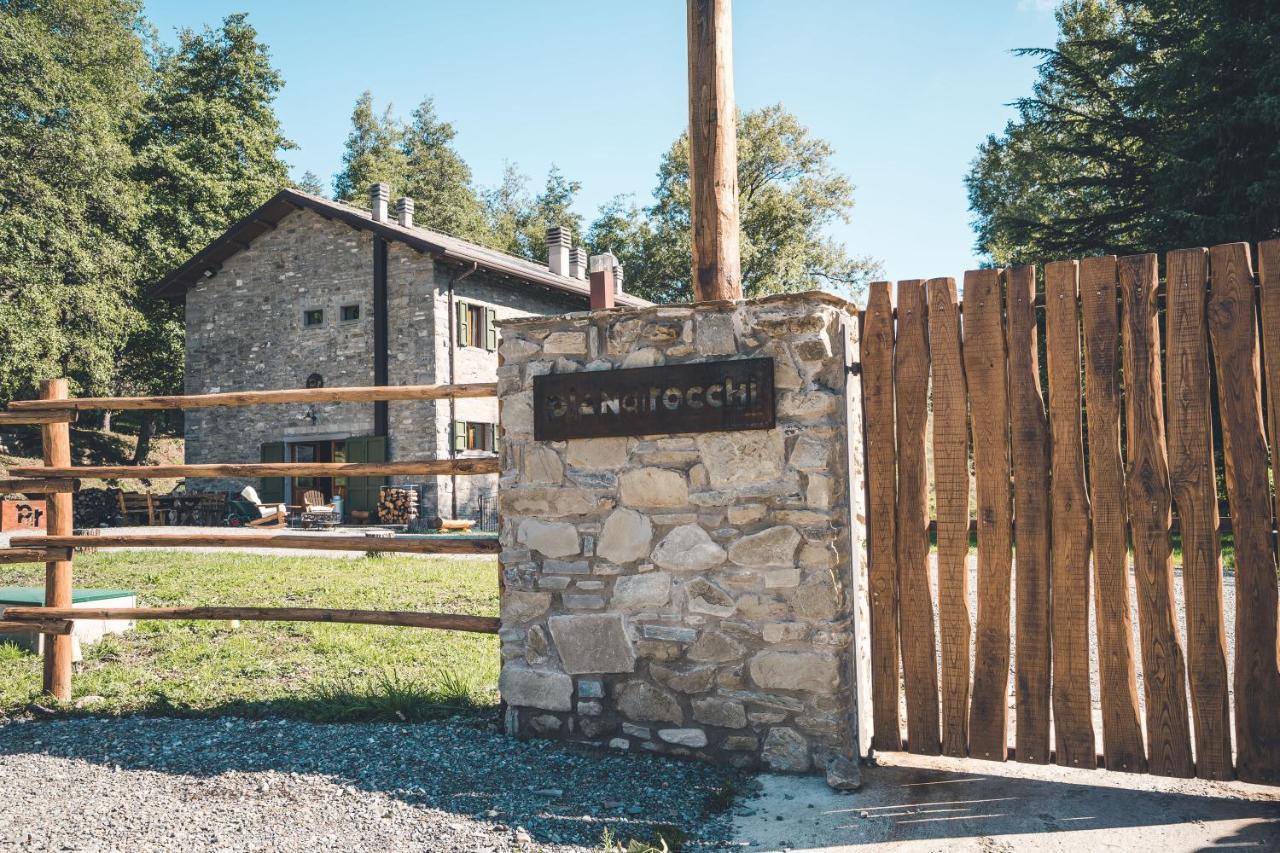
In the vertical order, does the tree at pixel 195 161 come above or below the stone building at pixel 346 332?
above

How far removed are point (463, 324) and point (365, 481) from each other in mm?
4127

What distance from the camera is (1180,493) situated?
3371mm

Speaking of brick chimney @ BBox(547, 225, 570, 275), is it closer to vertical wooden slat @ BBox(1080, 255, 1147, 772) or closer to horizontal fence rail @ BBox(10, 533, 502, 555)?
horizontal fence rail @ BBox(10, 533, 502, 555)

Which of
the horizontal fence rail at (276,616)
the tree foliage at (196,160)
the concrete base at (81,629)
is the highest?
the tree foliage at (196,160)

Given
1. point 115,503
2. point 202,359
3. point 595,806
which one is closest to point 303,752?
point 595,806

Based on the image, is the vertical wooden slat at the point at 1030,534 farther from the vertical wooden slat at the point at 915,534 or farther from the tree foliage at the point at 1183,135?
the tree foliage at the point at 1183,135

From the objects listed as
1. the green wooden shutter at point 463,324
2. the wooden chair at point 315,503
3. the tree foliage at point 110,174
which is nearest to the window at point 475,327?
the green wooden shutter at point 463,324

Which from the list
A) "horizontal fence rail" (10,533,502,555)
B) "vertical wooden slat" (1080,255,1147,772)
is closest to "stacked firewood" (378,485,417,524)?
"horizontal fence rail" (10,533,502,555)

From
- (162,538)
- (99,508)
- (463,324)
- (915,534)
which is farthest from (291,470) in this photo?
(99,508)

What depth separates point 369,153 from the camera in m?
40.0

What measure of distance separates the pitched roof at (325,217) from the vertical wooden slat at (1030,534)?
1608cm

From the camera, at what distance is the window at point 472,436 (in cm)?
1897

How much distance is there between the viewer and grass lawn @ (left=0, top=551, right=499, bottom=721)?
15.3 feet

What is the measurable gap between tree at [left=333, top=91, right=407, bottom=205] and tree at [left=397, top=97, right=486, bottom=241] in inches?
21.7
